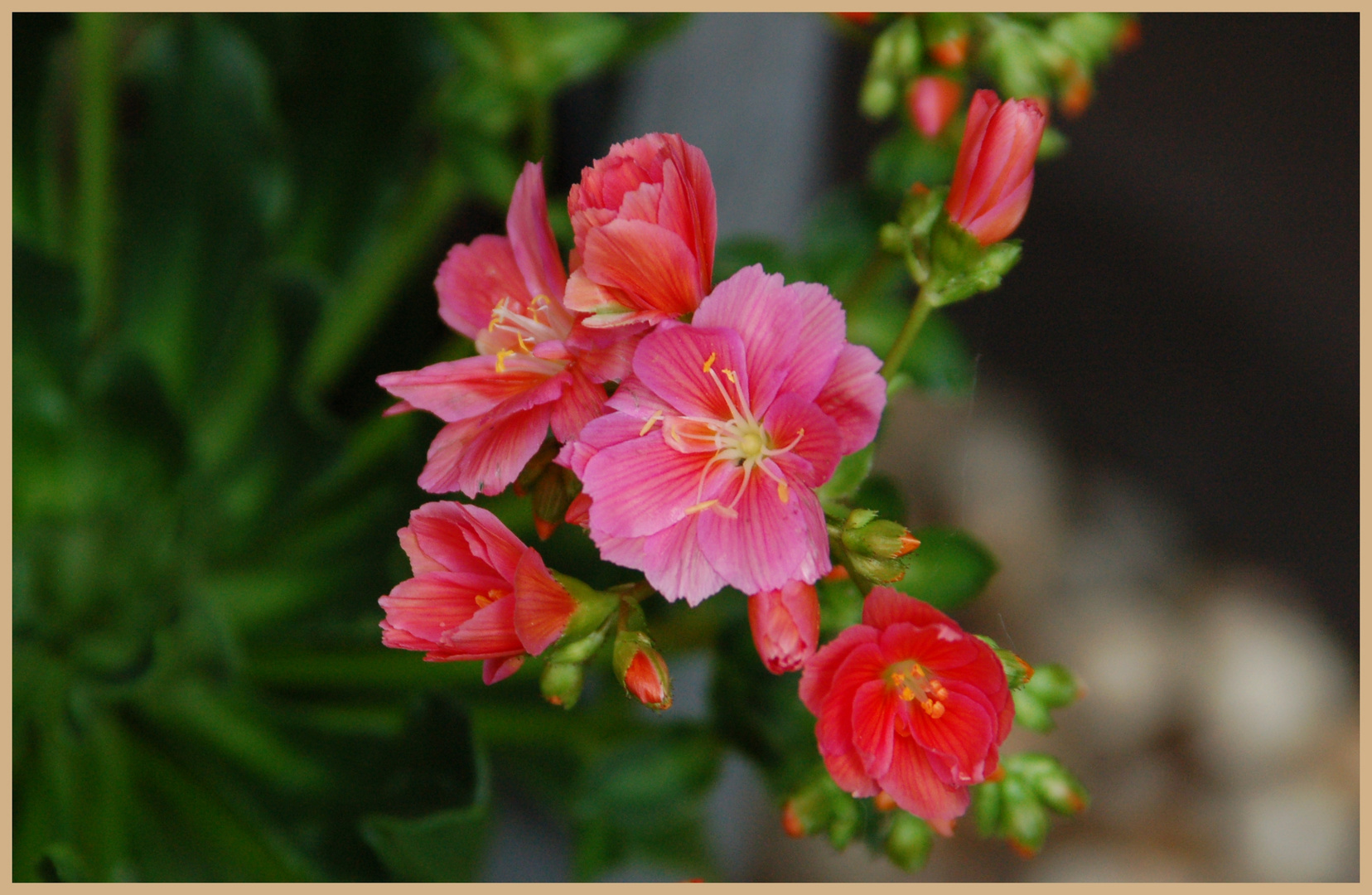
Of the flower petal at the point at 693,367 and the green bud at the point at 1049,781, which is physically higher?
the flower petal at the point at 693,367

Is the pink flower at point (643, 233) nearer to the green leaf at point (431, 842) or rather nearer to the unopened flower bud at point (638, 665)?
the unopened flower bud at point (638, 665)

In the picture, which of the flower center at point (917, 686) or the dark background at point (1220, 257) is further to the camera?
the dark background at point (1220, 257)

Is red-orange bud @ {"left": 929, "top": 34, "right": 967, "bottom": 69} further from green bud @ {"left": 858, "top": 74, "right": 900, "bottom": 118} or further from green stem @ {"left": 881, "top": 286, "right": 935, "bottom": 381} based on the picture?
green stem @ {"left": 881, "top": 286, "right": 935, "bottom": 381}

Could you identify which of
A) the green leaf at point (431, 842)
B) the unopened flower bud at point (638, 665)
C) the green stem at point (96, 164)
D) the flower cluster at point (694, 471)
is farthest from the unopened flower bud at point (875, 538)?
the green stem at point (96, 164)

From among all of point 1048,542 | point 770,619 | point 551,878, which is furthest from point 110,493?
point 1048,542

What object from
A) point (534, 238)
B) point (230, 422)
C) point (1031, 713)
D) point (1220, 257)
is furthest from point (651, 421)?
point (1220, 257)

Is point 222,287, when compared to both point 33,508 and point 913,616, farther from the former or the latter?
point 913,616

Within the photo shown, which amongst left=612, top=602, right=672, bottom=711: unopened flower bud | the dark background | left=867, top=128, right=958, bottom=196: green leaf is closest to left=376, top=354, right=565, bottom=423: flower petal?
left=612, top=602, right=672, bottom=711: unopened flower bud
